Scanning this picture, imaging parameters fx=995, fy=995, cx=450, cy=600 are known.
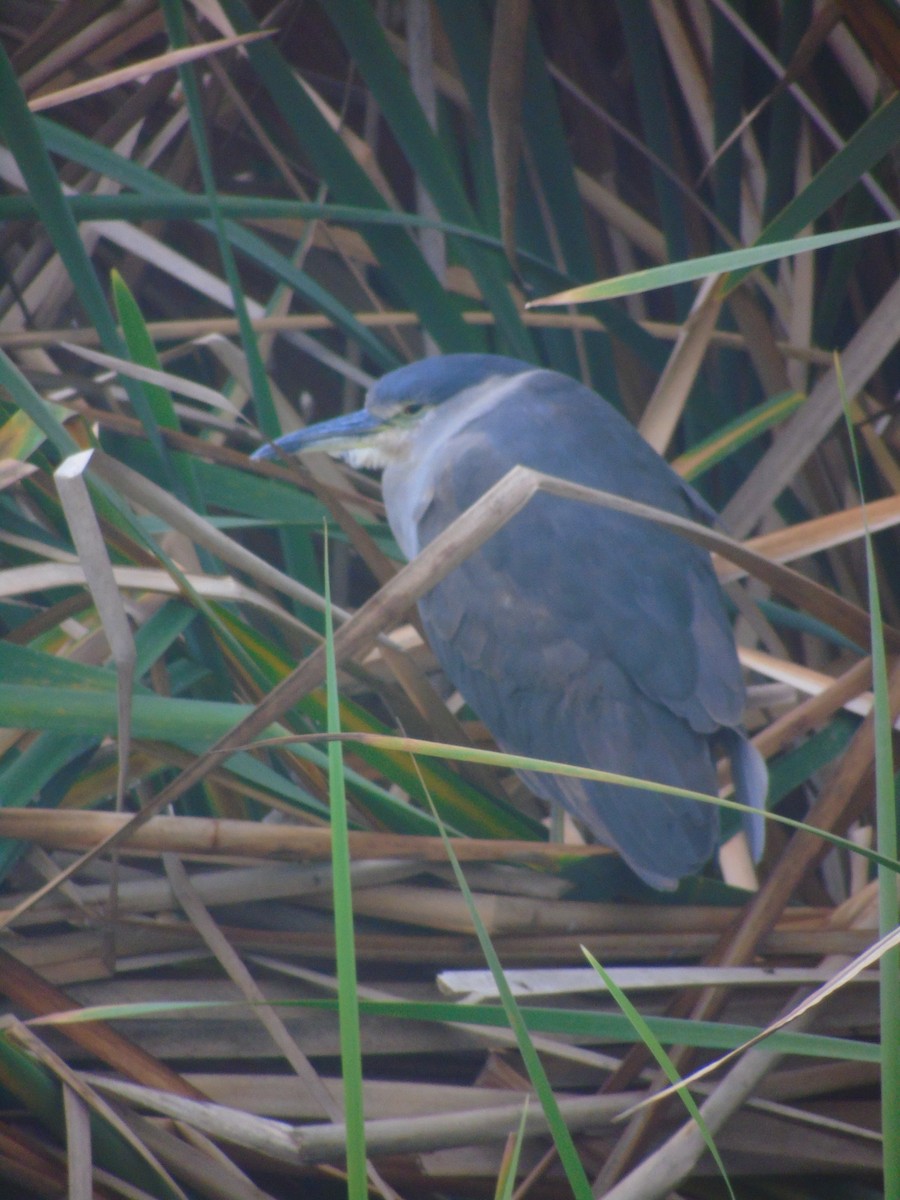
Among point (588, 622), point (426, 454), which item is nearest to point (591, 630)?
point (588, 622)

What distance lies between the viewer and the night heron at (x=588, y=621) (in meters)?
1.26

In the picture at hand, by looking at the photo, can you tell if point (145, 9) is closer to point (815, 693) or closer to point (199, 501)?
point (199, 501)

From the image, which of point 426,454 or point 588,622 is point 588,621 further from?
point 426,454

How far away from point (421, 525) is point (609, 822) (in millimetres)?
529

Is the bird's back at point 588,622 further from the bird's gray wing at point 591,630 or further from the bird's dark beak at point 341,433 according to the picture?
the bird's dark beak at point 341,433

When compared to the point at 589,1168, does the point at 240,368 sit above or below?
above

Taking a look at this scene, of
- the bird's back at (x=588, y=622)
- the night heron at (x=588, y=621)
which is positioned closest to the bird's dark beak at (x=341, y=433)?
the night heron at (x=588, y=621)

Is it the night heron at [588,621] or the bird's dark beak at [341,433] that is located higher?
the bird's dark beak at [341,433]

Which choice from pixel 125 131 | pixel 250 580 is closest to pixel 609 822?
pixel 250 580

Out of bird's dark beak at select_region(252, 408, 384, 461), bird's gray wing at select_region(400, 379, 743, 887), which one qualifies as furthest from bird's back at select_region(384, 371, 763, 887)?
bird's dark beak at select_region(252, 408, 384, 461)

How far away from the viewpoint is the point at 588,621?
4.40ft

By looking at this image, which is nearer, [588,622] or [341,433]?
[588,622]

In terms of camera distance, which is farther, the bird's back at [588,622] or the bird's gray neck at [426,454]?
the bird's gray neck at [426,454]

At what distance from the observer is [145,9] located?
1.56 meters
